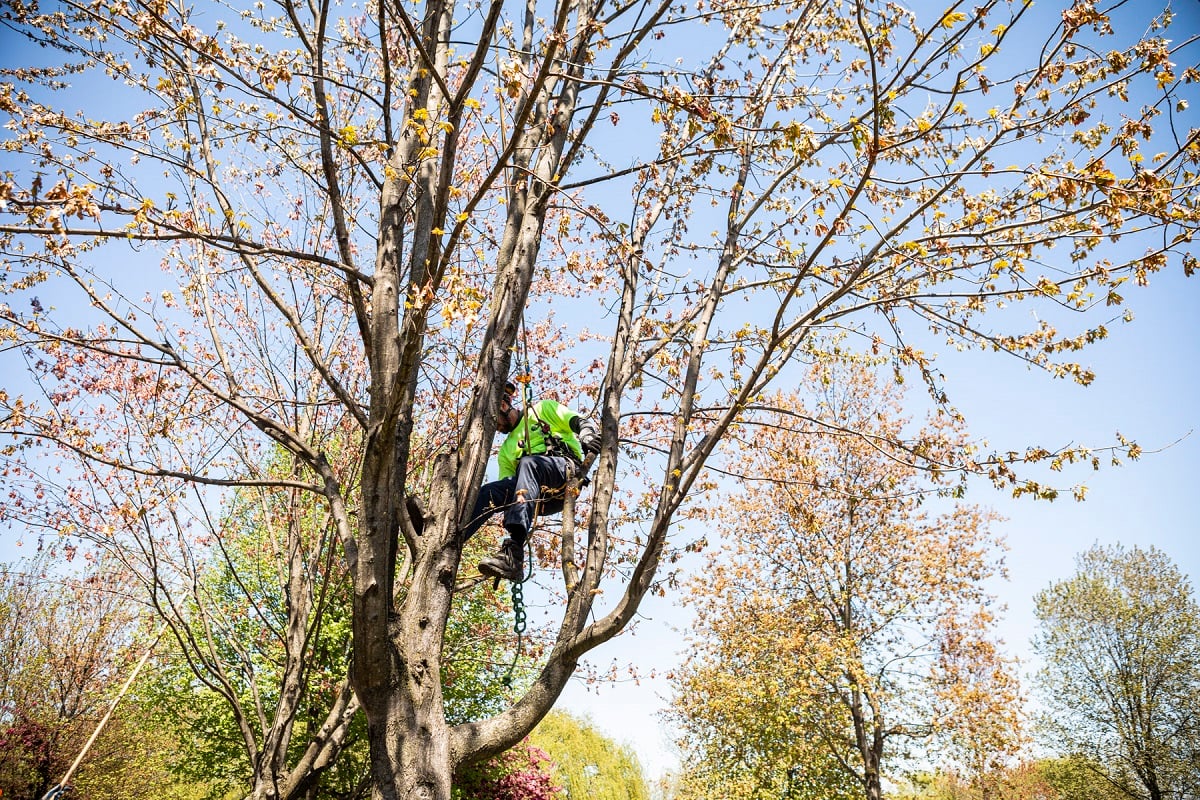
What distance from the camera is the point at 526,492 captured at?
416 centimetres

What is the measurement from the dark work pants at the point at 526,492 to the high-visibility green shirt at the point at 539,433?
4.2 inches

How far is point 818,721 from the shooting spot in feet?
44.2

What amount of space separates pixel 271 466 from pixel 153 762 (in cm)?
1252

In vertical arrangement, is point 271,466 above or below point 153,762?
above

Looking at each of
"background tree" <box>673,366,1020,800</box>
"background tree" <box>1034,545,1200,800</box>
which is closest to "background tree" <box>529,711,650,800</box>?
"background tree" <box>673,366,1020,800</box>

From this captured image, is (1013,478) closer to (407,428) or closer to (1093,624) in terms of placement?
(407,428)

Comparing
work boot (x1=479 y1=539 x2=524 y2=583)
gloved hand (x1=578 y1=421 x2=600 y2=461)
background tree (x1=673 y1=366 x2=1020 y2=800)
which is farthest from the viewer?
background tree (x1=673 y1=366 x2=1020 y2=800)

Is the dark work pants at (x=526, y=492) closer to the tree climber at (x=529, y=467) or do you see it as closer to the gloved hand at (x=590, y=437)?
the tree climber at (x=529, y=467)

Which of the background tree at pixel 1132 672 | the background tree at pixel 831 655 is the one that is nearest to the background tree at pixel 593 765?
the background tree at pixel 831 655

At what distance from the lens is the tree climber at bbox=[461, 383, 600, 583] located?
397 cm

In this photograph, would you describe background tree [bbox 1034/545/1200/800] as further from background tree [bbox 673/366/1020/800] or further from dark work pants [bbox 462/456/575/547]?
dark work pants [bbox 462/456/575/547]

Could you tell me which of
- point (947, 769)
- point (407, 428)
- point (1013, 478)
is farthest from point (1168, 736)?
point (407, 428)

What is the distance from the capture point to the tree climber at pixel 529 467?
3.97 metres

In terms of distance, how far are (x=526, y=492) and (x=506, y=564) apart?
488 millimetres
